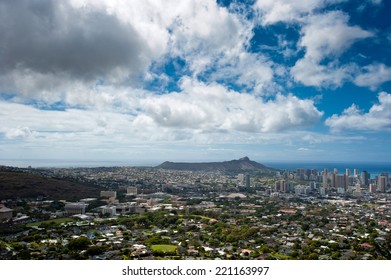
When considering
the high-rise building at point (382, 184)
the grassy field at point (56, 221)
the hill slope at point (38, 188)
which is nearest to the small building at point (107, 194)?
the hill slope at point (38, 188)

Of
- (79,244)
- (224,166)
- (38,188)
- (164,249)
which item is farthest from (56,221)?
(224,166)

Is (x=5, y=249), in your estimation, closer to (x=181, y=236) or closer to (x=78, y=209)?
(x=181, y=236)

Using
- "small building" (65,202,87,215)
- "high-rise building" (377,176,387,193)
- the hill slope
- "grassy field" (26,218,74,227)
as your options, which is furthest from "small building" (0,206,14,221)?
"high-rise building" (377,176,387,193)

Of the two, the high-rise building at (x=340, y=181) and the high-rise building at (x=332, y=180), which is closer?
the high-rise building at (x=340, y=181)

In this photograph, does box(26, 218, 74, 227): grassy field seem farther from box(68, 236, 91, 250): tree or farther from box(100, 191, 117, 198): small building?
box(100, 191, 117, 198): small building

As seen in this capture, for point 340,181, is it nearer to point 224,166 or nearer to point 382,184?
point 382,184

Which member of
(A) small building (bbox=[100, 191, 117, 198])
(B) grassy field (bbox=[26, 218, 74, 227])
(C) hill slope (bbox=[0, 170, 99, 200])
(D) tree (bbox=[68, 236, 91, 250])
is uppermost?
(C) hill slope (bbox=[0, 170, 99, 200])

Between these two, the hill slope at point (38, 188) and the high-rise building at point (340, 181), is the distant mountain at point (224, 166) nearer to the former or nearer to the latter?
the high-rise building at point (340, 181)
